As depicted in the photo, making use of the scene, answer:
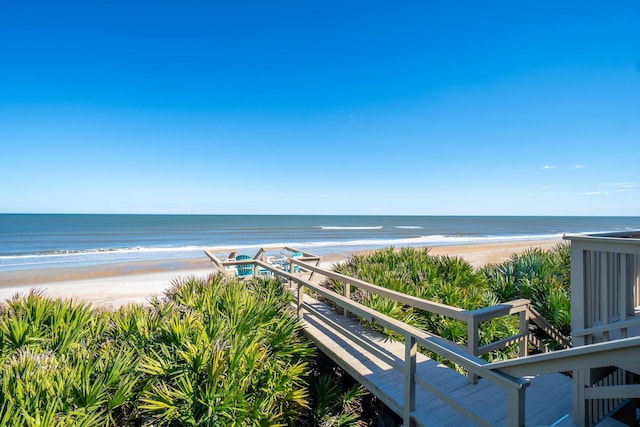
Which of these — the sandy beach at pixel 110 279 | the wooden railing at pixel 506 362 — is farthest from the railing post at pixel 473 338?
the sandy beach at pixel 110 279

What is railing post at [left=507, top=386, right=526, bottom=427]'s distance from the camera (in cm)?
239

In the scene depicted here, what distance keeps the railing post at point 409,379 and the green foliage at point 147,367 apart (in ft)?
4.20

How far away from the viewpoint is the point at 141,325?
4.62m

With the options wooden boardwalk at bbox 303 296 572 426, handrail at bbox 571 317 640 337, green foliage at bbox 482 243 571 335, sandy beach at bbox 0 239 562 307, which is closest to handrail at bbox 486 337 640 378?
wooden boardwalk at bbox 303 296 572 426

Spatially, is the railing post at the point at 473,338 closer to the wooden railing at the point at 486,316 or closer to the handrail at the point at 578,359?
the wooden railing at the point at 486,316

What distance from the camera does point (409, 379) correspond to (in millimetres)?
3342

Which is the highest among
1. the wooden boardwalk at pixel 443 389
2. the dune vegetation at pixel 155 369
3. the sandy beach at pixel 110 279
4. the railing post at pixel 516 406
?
the railing post at pixel 516 406

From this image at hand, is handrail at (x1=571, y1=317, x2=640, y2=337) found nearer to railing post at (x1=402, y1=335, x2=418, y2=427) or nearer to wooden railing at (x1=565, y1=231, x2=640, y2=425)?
wooden railing at (x1=565, y1=231, x2=640, y2=425)

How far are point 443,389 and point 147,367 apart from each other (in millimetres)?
3364

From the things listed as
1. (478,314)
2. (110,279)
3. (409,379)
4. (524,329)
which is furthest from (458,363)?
(110,279)

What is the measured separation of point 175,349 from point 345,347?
2.48 m

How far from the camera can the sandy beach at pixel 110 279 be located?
479 inches

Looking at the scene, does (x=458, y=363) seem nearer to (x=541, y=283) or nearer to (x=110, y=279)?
(x=541, y=283)

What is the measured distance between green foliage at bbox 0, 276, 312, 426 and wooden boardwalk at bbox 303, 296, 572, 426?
2.66 feet
